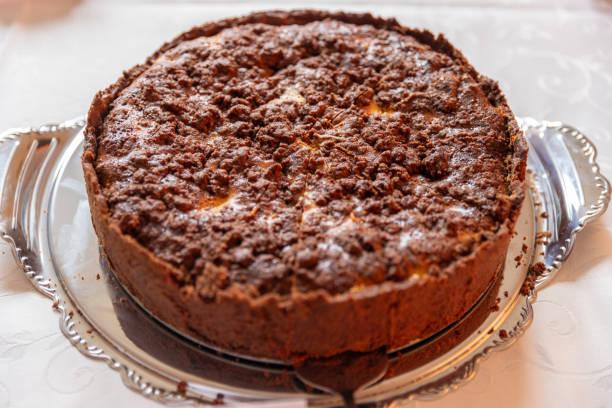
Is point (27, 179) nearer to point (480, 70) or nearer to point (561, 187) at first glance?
point (561, 187)

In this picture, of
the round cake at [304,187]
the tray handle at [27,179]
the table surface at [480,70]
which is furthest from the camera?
the tray handle at [27,179]

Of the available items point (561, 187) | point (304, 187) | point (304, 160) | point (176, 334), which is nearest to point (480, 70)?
point (561, 187)

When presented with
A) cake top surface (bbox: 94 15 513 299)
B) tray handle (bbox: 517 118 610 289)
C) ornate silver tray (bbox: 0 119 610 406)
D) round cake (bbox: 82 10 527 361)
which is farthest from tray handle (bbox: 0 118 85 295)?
tray handle (bbox: 517 118 610 289)

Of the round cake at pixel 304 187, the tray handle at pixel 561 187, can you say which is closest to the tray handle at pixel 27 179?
the round cake at pixel 304 187

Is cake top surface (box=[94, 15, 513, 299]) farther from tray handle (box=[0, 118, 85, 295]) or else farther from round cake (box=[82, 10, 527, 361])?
tray handle (box=[0, 118, 85, 295])

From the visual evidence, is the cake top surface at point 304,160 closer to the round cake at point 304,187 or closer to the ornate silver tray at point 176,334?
the round cake at point 304,187

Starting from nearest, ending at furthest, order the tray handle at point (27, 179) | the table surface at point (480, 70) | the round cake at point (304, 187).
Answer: the round cake at point (304, 187) < the table surface at point (480, 70) < the tray handle at point (27, 179)

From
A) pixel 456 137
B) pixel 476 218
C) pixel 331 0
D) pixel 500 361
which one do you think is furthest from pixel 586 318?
pixel 331 0
